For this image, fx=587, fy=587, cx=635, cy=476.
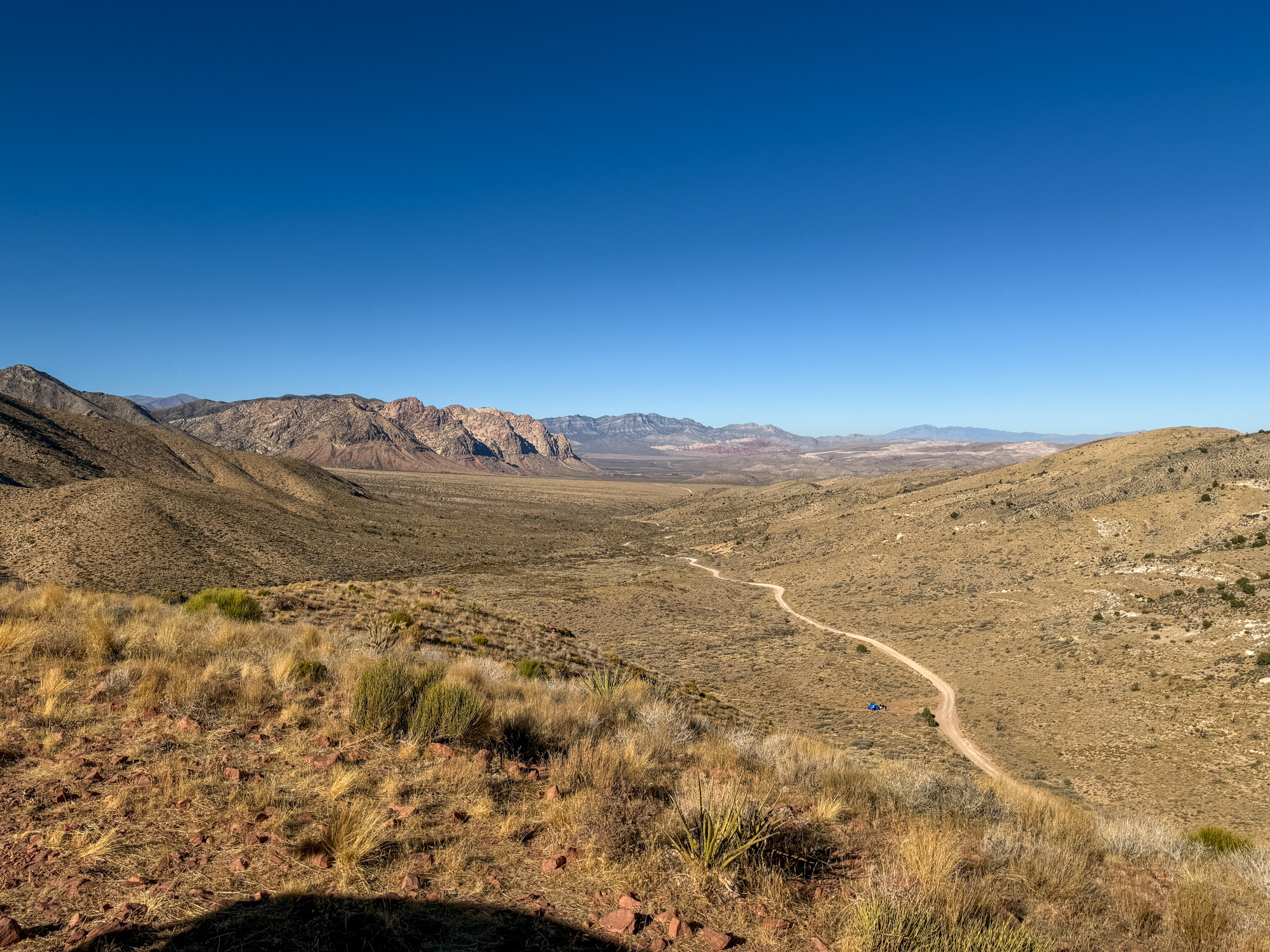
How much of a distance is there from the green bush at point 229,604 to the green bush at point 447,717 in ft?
29.7

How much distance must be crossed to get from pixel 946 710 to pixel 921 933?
22.2m

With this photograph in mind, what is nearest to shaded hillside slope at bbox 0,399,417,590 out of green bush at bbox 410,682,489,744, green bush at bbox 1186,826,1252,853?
green bush at bbox 410,682,489,744

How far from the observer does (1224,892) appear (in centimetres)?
568

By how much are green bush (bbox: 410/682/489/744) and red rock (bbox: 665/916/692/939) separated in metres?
3.89

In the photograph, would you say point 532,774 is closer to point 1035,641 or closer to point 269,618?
point 269,618

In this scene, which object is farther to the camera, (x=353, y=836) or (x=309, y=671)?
(x=309, y=671)

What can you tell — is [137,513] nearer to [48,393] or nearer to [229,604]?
[229,604]

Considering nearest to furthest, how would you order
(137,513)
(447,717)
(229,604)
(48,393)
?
1. (447,717)
2. (229,604)
3. (137,513)
4. (48,393)

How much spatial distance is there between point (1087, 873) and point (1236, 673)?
22.4 m

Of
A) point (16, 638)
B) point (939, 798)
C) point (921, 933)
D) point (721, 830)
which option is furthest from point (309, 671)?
point (939, 798)

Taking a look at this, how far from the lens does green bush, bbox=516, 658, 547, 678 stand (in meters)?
14.3

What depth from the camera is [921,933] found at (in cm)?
410

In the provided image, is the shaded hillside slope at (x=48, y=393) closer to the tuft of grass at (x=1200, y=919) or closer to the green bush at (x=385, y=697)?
the green bush at (x=385, y=697)

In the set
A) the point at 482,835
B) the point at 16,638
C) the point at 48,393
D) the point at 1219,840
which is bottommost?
the point at 1219,840
